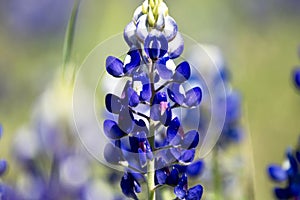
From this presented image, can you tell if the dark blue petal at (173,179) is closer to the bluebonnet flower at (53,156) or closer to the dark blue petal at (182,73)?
the dark blue petal at (182,73)

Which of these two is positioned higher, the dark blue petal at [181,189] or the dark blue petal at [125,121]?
the dark blue petal at [125,121]

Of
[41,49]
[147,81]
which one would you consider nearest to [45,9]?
[41,49]

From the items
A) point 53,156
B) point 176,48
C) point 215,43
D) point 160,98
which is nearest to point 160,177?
point 160,98

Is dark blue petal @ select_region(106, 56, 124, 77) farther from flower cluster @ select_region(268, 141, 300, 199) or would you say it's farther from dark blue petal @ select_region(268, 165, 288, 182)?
dark blue petal @ select_region(268, 165, 288, 182)

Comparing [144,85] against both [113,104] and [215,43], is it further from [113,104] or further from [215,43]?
[215,43]

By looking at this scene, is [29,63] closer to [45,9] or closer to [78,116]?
[45,9]

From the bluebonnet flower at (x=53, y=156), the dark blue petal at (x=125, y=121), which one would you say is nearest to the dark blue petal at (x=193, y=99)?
the dark blue petal at (x=125, y=121)
